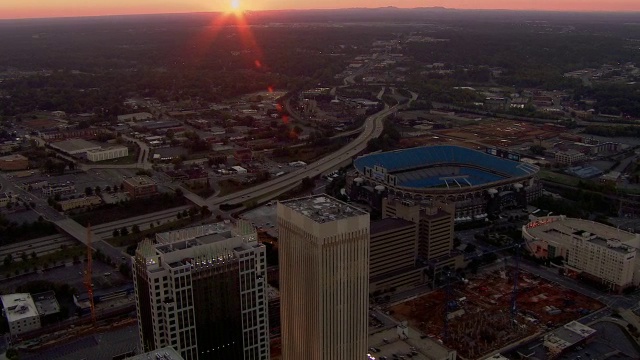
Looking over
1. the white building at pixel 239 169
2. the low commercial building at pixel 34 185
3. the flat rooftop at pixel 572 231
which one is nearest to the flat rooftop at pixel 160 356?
the flat rooftop at pixel 572 231

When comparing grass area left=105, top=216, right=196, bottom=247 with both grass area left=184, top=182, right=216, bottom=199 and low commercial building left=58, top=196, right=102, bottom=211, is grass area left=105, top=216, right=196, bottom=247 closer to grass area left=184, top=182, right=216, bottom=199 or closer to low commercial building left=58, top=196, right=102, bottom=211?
grass area left=184, top=182, right=216, bottom=199

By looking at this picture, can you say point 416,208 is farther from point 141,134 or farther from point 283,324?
point 141,134

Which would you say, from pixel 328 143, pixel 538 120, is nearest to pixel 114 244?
pixel 328 143

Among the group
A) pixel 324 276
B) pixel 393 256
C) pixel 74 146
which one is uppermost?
pixel 324 276

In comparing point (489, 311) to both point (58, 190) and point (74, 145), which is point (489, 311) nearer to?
point (58, 190)

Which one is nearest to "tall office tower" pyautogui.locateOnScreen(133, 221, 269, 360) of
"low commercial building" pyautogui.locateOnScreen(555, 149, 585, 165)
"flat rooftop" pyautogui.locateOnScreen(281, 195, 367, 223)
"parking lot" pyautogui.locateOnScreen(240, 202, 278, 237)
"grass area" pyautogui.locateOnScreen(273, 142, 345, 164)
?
"flat rooftop" pyautogui.locateOnScreen(281, 195, 367, 223)

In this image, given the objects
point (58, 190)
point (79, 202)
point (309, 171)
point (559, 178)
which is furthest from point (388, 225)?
point (58, 190)
